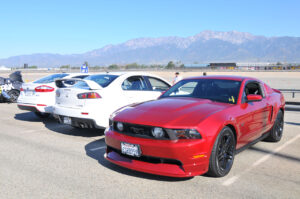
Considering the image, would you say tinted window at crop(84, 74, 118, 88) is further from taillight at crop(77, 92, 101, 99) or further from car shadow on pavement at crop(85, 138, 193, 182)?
car shadow on pavement at crop(85, 138, 193, 182)

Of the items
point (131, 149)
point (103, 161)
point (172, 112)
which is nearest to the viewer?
point (131, 149)

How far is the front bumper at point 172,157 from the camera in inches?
164

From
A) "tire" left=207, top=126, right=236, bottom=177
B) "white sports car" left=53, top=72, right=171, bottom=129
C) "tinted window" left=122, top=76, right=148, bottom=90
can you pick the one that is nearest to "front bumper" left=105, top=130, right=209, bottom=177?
"tire" left=207, top=126, right=236, bottom=177

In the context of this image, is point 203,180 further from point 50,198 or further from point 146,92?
point 146,92

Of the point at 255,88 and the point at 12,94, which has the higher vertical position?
the point at 255,88

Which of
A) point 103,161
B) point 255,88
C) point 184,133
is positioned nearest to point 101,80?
point 103,161

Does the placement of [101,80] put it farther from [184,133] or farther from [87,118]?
[184,133]

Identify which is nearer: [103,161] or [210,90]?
[103,161]

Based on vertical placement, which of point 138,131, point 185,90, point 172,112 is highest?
point 185,90

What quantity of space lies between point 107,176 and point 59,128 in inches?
171

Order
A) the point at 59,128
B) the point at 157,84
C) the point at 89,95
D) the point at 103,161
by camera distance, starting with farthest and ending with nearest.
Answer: the point at 157,84, the point at 59,128, the point at 89,95, the point at 103,161

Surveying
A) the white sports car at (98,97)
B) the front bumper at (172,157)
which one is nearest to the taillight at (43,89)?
the white sports car at (98,97)

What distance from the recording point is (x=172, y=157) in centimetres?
420

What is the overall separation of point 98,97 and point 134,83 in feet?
4.11
